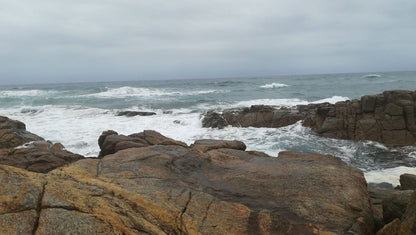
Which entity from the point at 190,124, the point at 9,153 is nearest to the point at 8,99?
the point at 190,124

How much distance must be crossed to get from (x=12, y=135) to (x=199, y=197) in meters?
11.2

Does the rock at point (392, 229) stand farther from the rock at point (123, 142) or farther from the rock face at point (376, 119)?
the rock face at point (376, 119)

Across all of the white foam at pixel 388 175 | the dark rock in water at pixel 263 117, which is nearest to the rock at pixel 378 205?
the white foam at pixel 388 175

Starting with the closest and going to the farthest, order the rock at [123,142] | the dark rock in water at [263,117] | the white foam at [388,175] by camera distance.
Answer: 1. the white foam at [388,175]
2. the rock at [123,142]
3. the dark rock in water at [263,117]

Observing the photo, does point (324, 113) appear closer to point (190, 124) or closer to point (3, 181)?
point (190, 124)

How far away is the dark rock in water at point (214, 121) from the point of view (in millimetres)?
17000

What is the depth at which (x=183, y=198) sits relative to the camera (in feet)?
12.9

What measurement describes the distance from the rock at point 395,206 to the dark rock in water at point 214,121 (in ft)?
41.4

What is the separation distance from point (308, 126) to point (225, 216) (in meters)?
12.5

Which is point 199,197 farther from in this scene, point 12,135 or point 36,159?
point 12,135

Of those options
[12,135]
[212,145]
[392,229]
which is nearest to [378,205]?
[392,229]

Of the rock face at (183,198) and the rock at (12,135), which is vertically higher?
the rock face at (183,198)

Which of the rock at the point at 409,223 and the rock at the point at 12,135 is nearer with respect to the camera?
the rock at the point at 409,223

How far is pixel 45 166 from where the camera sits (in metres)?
8.00
